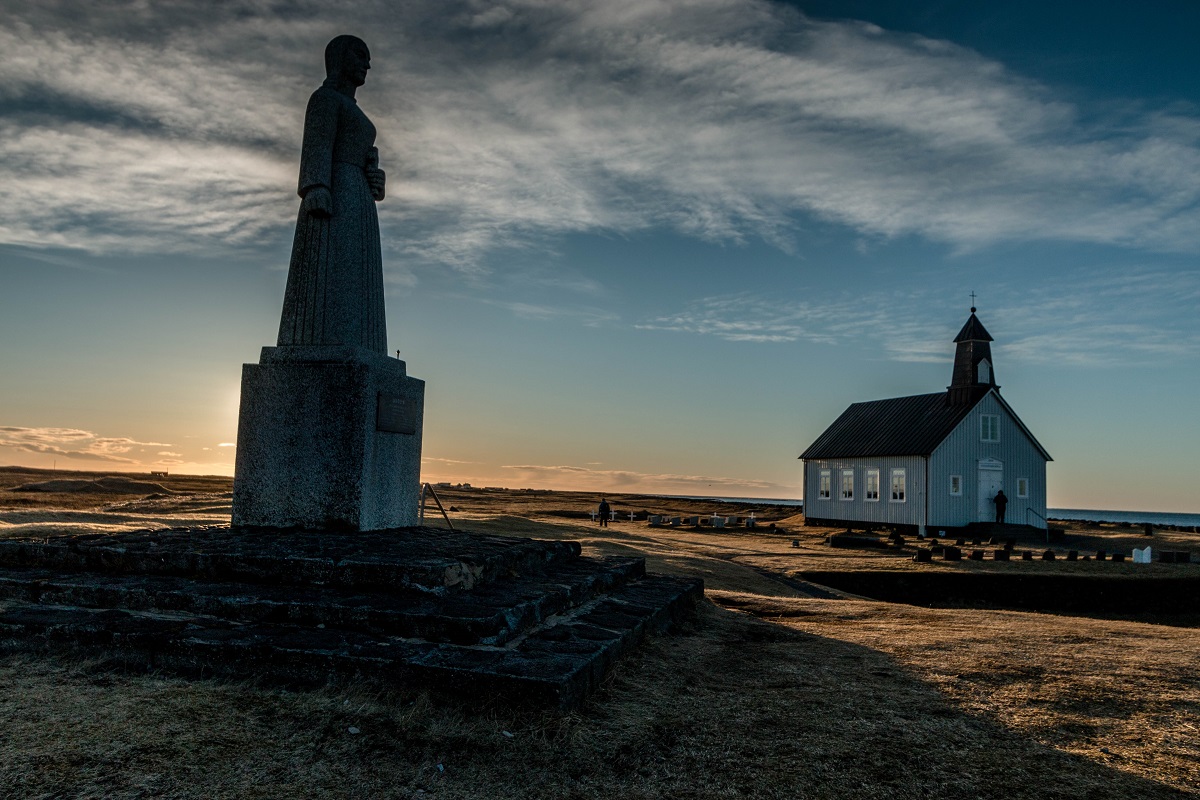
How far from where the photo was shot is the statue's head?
A: 33.1ft

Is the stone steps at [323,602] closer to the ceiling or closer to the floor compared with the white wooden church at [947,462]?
closer to the floor

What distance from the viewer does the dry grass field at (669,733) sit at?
157 inches

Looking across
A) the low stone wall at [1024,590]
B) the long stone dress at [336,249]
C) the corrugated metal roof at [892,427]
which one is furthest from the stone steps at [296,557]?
the corrugated metal roof at [892,427]

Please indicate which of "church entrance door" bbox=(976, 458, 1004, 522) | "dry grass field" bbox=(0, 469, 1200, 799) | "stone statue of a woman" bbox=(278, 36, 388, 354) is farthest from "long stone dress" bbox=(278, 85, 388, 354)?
"church entrance door" bbox=(976, 458, 1004, 522)

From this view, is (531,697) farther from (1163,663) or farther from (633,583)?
(1163,663)

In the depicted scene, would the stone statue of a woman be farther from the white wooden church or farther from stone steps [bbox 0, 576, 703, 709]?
the white wooden church

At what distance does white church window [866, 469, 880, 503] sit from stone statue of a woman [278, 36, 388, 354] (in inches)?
1153

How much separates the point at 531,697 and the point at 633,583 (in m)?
4.51

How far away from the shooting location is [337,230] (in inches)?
376

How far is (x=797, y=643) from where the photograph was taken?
7652 mm

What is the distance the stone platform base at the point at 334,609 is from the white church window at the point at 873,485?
2889 centimetres

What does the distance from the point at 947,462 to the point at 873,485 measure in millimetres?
3415

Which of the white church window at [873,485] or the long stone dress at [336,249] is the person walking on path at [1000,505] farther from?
the long stone dress at [336,249]

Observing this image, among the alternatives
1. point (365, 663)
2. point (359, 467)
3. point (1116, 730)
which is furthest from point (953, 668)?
point (359, 467)
